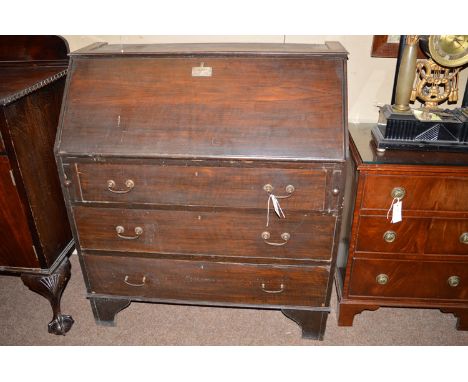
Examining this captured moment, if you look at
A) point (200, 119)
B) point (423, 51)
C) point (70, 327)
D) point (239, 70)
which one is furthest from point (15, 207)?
point (423, 51)

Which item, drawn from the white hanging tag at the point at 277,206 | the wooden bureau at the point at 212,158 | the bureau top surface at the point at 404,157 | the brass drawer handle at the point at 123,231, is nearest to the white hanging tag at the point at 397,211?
the bureau top surface at the point at 404,157

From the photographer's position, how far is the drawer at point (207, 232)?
1685 millimetres

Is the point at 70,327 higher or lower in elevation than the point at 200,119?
lower

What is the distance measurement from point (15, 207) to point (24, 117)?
42cm

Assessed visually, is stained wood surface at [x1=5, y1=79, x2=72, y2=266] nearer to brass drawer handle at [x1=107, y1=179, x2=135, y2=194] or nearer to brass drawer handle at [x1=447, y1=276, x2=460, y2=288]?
brass drawer handle at [x1=107, y1=179, x2=135, y2=194]

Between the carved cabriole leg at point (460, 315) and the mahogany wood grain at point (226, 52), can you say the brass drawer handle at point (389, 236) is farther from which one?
the mahogany wood grain at point (226, 52)

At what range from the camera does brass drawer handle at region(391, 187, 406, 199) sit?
174 cm

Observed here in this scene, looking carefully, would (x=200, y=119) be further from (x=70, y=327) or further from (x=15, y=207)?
(x=70, y=327)

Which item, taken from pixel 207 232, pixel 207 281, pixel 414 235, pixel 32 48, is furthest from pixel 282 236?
pixel 32 48

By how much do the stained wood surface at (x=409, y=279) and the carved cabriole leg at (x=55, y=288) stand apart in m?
1.52

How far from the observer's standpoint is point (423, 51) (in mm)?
1906

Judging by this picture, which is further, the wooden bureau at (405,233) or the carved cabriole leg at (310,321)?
the carved cabriole leg at (310,321)

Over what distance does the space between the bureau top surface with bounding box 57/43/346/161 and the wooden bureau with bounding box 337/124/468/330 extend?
14.1 inches

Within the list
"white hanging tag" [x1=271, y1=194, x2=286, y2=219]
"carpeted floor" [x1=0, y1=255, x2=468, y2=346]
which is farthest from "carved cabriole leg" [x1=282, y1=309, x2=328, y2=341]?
"white hanging tag" [x1=271, y1=194, x2=286, y2=219]
